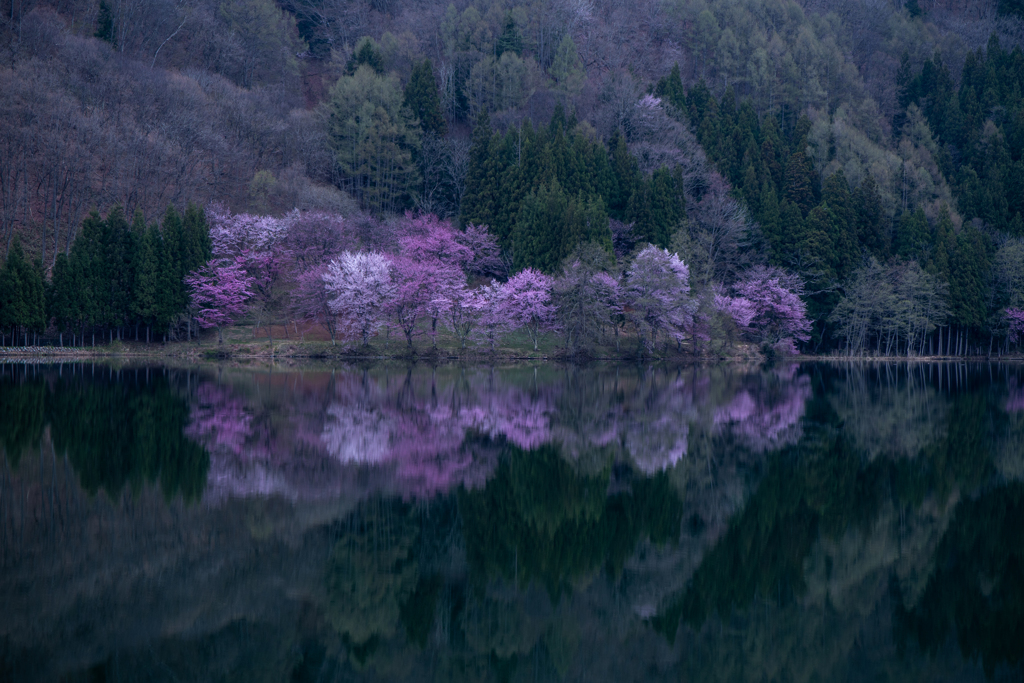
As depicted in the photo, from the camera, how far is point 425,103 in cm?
6725

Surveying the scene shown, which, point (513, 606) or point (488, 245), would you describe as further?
point (488, 245)

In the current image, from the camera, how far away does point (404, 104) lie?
67.4 meters

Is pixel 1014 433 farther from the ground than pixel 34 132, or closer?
closer

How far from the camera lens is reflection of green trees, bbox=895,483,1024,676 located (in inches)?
261

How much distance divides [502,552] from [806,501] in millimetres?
4839

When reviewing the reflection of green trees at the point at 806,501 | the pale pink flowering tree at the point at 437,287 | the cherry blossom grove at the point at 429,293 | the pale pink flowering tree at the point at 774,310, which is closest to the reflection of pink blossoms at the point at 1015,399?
the reflection of green trees at the point at 806,501

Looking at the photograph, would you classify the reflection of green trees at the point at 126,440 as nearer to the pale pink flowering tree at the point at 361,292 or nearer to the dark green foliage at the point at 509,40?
the pale pink flowering tree at the point at 361,292

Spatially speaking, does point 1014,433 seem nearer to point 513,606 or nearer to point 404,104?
point 513,606

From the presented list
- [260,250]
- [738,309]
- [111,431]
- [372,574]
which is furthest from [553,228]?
[372,574]

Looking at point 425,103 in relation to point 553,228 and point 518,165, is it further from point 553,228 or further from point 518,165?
point 553,228

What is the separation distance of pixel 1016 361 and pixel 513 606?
61.6 meters

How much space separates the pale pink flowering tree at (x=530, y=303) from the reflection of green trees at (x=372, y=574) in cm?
3754

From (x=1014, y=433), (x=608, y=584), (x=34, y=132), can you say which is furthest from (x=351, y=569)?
(x=34, y=132)

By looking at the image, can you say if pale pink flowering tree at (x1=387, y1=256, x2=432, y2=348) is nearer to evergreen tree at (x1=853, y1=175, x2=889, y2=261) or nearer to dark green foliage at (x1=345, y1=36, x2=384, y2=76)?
dark green foliage at (x1=345, y1=36, x2=384, y2=76)
